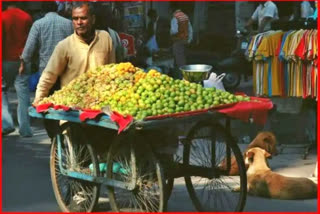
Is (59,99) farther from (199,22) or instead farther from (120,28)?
(199,22)

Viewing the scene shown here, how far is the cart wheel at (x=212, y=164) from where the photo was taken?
23.7 feet

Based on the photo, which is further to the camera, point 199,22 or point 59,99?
point 199,22

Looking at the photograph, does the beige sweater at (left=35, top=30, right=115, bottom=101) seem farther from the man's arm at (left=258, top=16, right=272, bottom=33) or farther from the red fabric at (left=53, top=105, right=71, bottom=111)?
the man's arm at (left=258, top=16, right=272, bottom=33)

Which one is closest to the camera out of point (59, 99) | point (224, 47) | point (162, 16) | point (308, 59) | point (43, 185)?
point (59, 99)

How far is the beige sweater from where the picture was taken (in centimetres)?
775

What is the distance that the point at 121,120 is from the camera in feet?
21.5

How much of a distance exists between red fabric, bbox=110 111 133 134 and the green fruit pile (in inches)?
2.3

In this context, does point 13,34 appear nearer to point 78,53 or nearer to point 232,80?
point 78,53

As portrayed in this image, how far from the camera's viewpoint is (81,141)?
750 cm

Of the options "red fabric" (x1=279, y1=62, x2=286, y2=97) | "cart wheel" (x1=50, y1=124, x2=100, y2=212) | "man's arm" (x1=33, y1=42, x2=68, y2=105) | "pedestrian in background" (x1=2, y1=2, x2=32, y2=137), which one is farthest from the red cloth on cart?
"pedestrian in background" (x1=2, y1=2, x2=32, y2=137)

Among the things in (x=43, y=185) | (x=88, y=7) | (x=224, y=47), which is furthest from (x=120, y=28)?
(x=88, y=7)

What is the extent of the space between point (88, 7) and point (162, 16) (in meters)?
17.2

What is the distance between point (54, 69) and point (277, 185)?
222 cm

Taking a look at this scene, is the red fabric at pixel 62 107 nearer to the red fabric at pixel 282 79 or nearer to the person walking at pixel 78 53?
the person walking at pixel 78 53
